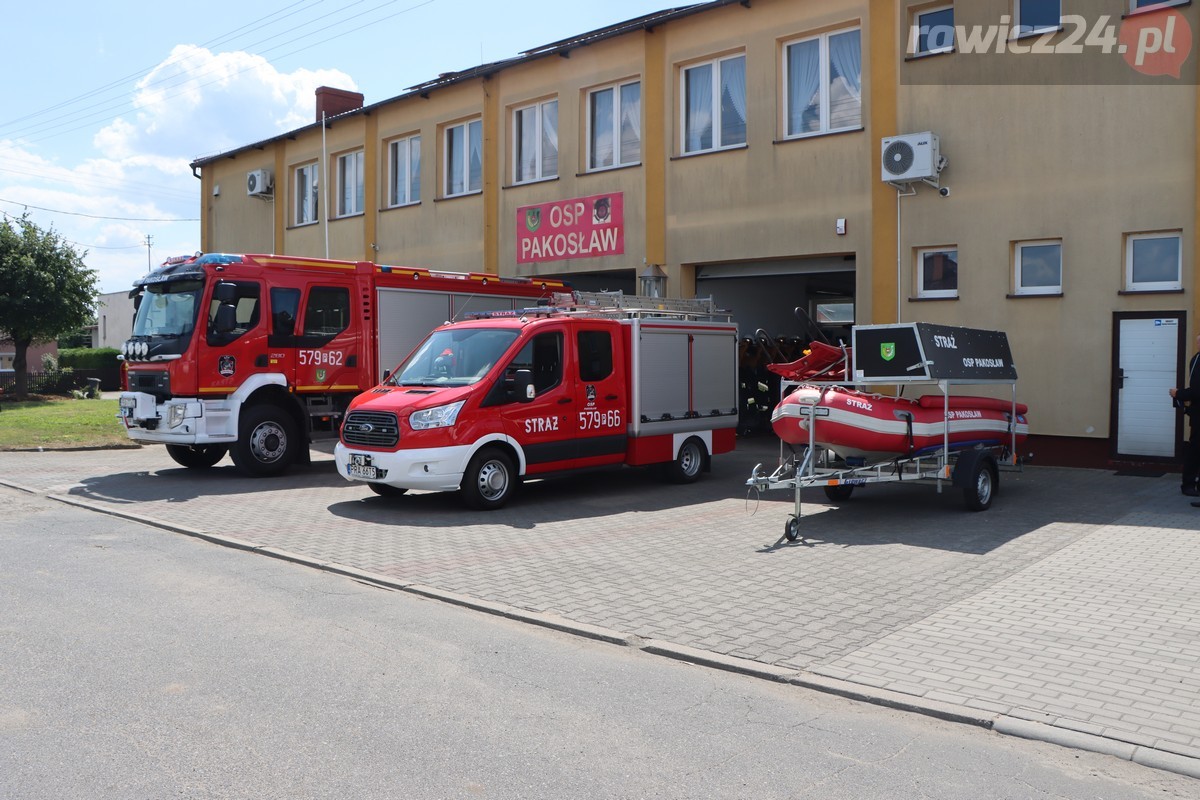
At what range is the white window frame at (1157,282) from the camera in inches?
516

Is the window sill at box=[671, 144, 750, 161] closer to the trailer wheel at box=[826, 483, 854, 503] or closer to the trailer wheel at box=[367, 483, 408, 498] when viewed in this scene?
the trailer wheel at box=[826, 483, 854, 503]

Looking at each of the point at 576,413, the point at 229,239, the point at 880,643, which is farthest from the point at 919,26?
the point at 229,239

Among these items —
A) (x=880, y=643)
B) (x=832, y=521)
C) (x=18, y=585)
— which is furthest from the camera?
(x=832, y=521)

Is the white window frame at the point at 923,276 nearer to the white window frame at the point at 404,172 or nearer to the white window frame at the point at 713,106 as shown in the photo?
the white window frame at the point at 713,106

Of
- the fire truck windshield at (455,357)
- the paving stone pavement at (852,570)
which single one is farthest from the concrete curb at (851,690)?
the fire truck windshield at (455,357)

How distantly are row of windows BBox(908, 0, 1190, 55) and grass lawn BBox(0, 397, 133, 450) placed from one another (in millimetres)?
15486

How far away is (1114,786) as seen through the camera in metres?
4.26

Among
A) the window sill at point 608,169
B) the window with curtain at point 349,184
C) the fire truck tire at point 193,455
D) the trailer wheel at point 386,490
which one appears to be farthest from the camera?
the window with curtain at point 349,184

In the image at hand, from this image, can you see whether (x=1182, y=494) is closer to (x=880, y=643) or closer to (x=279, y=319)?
(x=880, y=643)

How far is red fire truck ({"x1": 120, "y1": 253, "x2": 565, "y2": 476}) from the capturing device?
14.0 m

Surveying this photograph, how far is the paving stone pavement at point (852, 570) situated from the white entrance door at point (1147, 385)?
58 cm

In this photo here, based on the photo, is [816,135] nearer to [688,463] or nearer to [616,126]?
[616,126]

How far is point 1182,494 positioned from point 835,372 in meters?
4.24

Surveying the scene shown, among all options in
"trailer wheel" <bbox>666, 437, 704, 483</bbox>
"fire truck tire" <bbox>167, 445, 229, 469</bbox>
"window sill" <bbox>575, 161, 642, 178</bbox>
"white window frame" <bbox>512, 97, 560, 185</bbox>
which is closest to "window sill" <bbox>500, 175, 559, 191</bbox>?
"white window frame" <bbox>512, 97, 560, 185</bbox>
